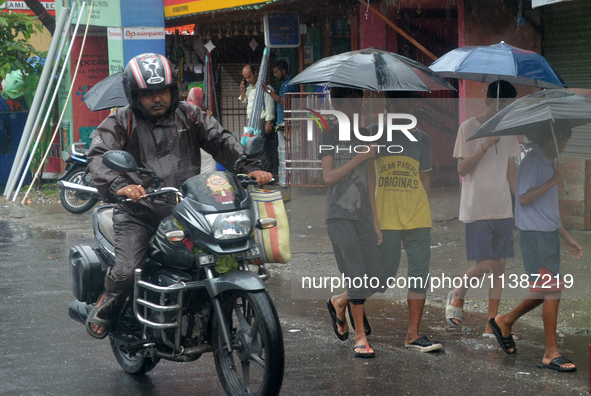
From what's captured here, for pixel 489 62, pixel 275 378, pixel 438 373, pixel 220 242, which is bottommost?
pixel 438 373

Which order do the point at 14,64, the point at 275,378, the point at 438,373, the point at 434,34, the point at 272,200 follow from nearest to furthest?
the point at 275,378, the point at 272,200, the point at 438,373, the point at 434,34, the point at 14,64

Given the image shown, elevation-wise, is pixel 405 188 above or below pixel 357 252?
above

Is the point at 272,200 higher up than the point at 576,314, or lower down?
higher up

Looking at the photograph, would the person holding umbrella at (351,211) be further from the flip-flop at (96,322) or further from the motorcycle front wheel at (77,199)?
the motorcycle front wheel at (77,199)

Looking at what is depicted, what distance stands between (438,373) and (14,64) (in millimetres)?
11764

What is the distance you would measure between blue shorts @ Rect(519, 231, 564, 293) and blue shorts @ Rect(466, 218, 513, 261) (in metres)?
0.48

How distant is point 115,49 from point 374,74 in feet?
32.9

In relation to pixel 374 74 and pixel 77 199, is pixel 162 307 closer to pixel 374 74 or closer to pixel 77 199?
pixel 374 74

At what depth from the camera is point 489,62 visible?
5773mm

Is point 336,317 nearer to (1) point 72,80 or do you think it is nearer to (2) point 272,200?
(2) point 272,200

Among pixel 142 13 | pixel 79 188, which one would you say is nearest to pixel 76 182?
pixel 79 188

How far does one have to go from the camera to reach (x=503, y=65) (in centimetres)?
571

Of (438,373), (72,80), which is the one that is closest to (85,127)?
(72,80)

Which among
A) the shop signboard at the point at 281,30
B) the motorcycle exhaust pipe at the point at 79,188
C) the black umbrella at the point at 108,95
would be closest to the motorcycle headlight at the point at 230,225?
the motorcycle exhaust pipe at the point at 79,188
